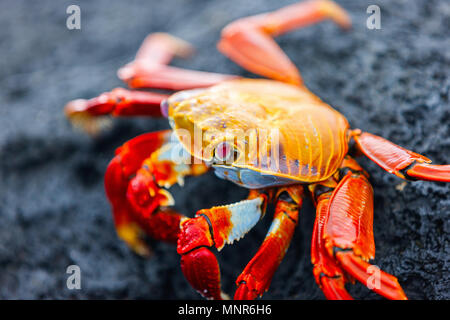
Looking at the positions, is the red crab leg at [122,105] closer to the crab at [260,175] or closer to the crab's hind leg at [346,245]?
the crab at [260,175]

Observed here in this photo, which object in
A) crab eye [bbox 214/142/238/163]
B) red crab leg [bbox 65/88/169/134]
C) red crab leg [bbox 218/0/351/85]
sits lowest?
crab eye [bbox 214/142/238/163]

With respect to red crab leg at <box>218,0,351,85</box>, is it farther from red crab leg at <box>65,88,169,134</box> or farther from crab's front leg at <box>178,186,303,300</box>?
crab's front leg at <box>178,186,303,300</box>

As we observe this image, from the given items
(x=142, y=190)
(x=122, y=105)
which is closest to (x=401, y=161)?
(x=142, y=190)

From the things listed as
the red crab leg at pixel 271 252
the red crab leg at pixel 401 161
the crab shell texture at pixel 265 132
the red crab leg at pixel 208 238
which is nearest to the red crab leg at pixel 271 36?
the crab shell texture at pixel 265 132

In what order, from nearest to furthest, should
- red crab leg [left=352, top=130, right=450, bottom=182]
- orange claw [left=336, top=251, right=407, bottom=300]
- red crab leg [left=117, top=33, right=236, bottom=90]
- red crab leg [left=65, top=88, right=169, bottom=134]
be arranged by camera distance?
1. orange claw [left=336, top=251, right=407, bottom=300]
2. red crab leg [left=352, top=130, right=450, bottom=182]
3. red crab leg [left=65, top=88, right=169, bottom=134]
4. red crab leg [left=117, top=33, right=236, bottom=90]

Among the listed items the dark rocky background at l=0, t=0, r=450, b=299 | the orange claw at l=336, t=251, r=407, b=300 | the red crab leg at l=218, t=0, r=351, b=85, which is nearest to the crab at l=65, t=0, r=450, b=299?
the orange claw at l=336, t=251, r=407, b=300

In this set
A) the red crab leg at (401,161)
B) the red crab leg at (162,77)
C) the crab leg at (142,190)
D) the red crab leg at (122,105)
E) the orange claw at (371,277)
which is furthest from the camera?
the red crab leg at (162,77)
